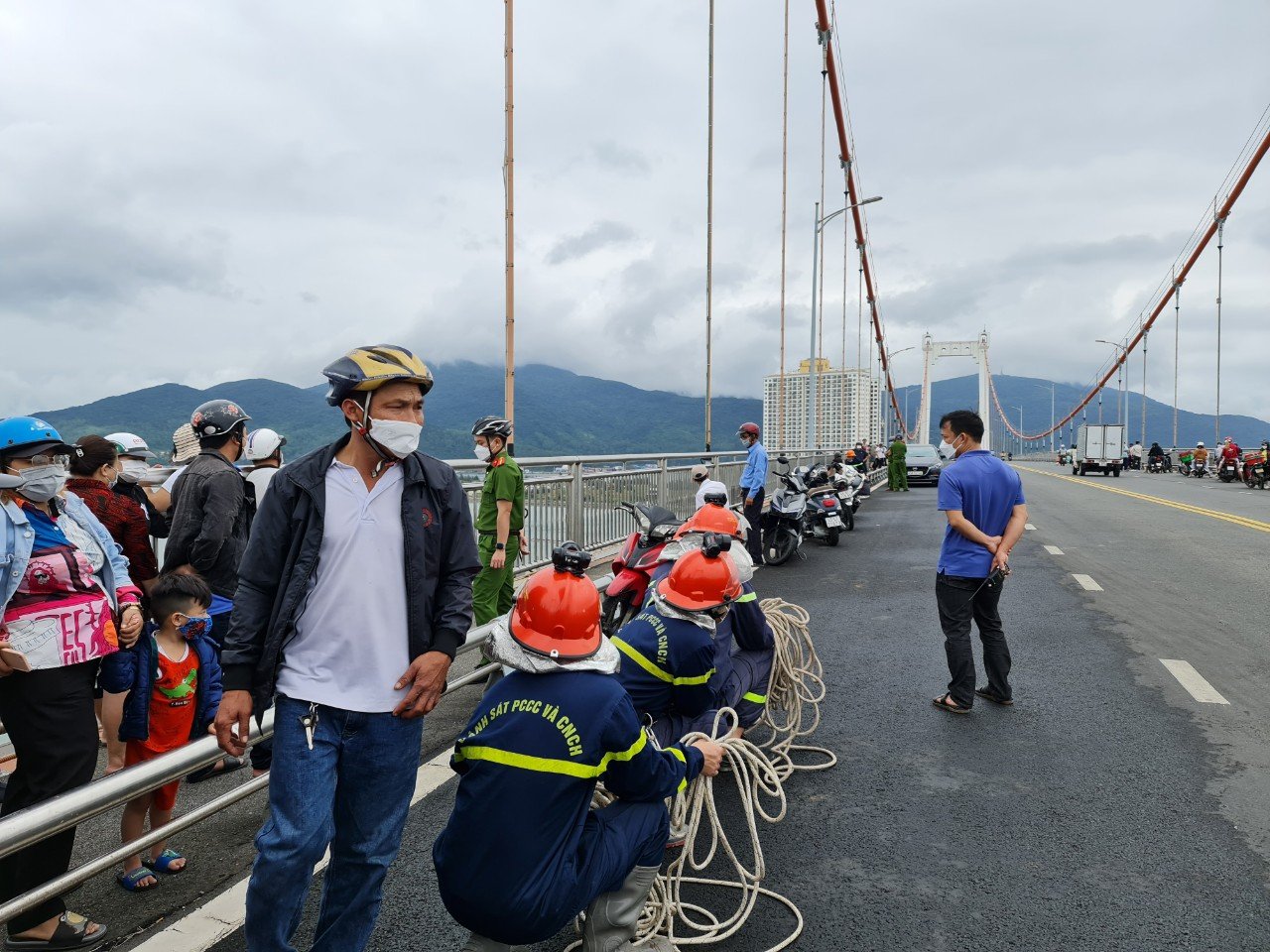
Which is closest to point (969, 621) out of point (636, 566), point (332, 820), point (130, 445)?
point (636, 566)

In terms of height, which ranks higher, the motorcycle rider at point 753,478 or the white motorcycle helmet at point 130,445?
the white motorcycle helmet at point 130,445

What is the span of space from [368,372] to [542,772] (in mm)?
1133

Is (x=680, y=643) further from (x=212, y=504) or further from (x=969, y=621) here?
(x=969, y=621)

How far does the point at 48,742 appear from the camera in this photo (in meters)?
2.94

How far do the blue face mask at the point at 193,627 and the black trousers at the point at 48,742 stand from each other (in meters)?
0.57

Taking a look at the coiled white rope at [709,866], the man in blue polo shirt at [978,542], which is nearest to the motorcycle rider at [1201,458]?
the man in blue polo shirt at [978,542]

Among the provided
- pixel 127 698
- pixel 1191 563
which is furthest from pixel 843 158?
pixel 127 698

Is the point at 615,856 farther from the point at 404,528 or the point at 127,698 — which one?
the point at 127,698

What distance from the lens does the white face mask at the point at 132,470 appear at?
4.69m

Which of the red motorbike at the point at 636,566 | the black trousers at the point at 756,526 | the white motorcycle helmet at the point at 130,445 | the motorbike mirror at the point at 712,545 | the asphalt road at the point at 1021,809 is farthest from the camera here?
the black trousers at the point at 756,526

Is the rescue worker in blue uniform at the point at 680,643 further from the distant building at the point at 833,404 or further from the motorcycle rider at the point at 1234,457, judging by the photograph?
the motorcycle rider at the point at 1234,457

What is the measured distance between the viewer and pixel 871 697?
5.71m

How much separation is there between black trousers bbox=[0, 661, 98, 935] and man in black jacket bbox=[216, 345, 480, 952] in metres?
0.91

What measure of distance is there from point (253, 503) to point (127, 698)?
1252 millimetres
